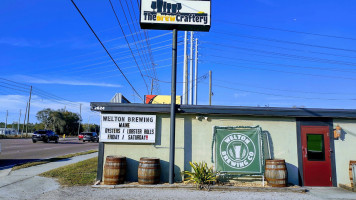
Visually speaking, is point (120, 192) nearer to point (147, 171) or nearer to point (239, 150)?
point (147, 171)

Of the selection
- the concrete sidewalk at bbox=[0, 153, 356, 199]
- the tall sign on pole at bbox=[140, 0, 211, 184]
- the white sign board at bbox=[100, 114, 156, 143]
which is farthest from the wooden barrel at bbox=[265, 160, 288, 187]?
the tall sign on pole at bbox=[140, 0, 211, 184]

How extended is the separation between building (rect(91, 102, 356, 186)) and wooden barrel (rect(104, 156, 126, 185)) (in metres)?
0.74

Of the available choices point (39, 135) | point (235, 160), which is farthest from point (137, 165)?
point (39, 135)

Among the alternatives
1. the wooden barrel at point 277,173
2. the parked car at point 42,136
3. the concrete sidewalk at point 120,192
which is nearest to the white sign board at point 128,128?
the concrete sidewalk at point 120,192

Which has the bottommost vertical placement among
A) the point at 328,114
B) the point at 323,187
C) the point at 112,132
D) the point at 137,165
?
the point at 323,187

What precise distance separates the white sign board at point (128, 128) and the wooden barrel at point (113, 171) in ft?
3.18

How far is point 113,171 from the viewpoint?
872 cm

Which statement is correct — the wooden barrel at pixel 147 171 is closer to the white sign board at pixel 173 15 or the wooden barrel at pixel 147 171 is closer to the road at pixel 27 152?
the white sign board at pixel 173 15

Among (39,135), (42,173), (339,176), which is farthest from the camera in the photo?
(39,135)

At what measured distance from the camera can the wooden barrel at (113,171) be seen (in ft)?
28.6

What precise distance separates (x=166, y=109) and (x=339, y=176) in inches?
256

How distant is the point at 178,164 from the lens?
9672 millimetres

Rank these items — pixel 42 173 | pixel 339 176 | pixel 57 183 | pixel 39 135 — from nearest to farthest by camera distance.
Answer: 1. pixel 57 183
2. pixel 339 176
3. pixel 42 173
4. pixel 39 135

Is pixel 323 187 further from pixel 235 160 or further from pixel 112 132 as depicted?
pixel 112 132
